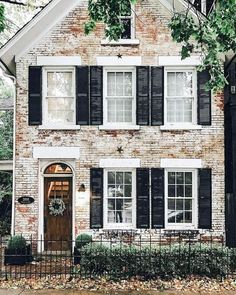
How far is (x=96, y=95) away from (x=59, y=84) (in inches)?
47.4

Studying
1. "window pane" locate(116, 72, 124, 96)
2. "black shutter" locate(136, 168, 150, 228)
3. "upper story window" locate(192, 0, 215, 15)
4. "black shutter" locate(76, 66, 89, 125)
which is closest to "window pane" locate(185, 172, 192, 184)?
"black shutter" locate(136, 168, 150, 228)

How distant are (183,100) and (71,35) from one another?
392 cm

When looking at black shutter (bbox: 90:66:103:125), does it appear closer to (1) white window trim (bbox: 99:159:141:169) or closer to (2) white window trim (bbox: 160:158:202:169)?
(1) white window trim (bbox: 99:159:141:169)

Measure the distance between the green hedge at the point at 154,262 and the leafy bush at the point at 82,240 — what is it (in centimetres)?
183

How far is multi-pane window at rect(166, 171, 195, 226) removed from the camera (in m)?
13.8

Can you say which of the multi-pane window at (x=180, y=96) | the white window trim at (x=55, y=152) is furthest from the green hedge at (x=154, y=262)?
the multi-pane window at (x=180, y=96)

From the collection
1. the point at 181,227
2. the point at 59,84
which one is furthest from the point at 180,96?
the point at 181,227

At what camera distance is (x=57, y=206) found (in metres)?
14.2

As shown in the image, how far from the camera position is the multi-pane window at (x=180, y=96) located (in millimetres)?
14008

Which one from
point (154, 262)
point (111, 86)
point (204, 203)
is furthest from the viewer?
point (111, 86)

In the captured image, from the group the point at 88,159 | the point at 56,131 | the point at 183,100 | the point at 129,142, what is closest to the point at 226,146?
the point at 183,100

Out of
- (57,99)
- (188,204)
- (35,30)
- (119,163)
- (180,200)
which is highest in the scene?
(35,30)

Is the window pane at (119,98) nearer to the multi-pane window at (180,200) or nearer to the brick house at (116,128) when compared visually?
the brick house at (116,128)

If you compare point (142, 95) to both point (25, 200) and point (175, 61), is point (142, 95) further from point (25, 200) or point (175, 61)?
point (25, 200)
